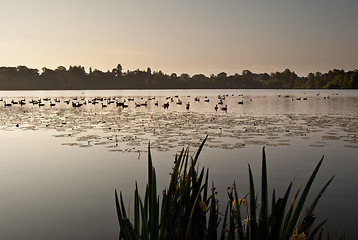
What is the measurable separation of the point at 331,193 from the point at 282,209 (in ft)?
24.4

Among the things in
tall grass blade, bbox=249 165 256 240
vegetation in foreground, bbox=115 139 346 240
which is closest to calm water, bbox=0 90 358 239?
vegetation in foreground, bbox=115 139 346 240

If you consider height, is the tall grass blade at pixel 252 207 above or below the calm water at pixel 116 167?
above

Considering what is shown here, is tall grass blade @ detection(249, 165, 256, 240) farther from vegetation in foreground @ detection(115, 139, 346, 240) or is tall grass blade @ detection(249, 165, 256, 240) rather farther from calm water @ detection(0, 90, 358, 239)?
calm water @ detection(0, 90, 358, 239)

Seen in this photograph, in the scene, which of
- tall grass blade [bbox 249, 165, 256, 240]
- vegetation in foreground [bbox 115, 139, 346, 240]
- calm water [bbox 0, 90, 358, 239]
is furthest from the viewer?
calm water [bbox 0, 90, 358, 239]

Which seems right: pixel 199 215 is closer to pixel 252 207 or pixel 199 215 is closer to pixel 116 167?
pixel 252 207

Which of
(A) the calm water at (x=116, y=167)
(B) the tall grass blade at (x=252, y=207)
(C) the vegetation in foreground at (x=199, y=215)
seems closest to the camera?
(B) the tall grass blade at (x=252, y=207)

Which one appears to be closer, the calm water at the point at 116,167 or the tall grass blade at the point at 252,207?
the tall grass blade at the point at 252,207

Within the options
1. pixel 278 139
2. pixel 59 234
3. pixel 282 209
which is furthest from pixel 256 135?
pixel 282 209

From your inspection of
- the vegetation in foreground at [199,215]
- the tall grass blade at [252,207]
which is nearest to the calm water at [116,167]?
the vegetation in foreground at [199,215]

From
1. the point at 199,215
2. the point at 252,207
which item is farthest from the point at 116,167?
the point at 252,207

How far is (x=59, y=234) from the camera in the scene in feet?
23.2

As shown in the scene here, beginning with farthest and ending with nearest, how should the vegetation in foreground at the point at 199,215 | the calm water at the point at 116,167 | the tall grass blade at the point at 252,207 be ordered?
the calm water at the point at 116,167 → the vegetation in foreground at the point at 199,215 → the tall grass blade at the point at 252,207

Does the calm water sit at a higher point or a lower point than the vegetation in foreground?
lower

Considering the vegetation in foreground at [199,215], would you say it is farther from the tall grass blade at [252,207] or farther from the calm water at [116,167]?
the calm water at [116,167]
